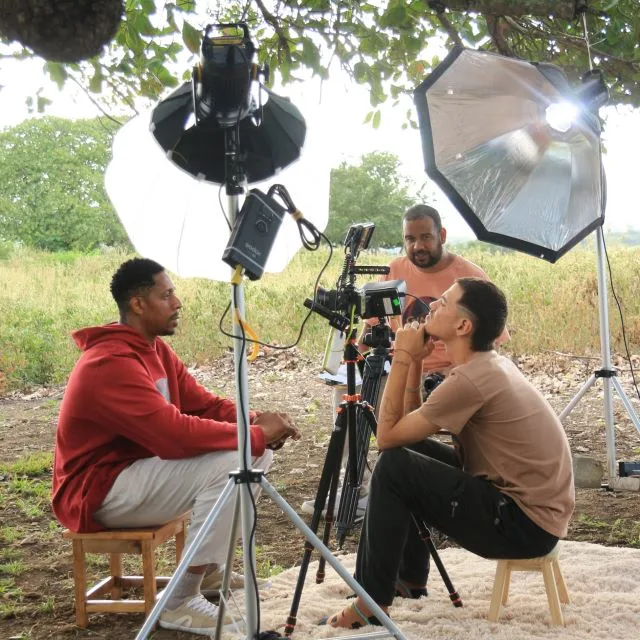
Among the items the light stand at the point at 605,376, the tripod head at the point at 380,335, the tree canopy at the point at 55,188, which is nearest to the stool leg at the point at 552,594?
the tripod head at the point at 380,335

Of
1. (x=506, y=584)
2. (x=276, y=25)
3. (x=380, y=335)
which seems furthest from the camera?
(x=276, y=25)

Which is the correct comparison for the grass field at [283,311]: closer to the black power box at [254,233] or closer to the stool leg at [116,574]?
the stool leg at [116,574]

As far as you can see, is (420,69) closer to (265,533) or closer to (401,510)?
(265,533)

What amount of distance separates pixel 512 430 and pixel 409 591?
0.91m

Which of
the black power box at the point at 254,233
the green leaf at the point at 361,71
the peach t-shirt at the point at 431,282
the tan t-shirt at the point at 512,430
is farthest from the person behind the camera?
the green leaf at the point at 361,71

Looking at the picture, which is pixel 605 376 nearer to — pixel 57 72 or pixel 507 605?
pixel 507 605

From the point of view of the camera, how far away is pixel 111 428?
322 centimetres

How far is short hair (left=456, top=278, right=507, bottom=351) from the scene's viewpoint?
3010mm

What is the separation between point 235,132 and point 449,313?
3.29ft

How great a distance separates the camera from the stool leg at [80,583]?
3168mm

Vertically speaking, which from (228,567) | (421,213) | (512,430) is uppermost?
(421,213)

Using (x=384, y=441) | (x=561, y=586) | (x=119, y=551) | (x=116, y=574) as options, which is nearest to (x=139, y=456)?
(x=119, y=551)

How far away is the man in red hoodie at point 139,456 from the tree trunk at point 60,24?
1547 millimetres

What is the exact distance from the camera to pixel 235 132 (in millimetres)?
2619
